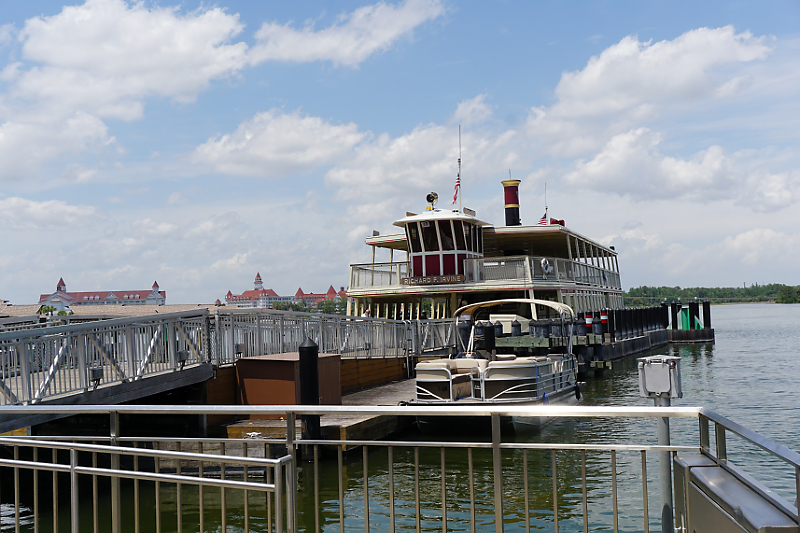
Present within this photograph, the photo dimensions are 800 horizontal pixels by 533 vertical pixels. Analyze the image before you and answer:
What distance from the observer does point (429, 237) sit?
31781 millimetres

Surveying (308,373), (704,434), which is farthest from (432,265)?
(704,434)

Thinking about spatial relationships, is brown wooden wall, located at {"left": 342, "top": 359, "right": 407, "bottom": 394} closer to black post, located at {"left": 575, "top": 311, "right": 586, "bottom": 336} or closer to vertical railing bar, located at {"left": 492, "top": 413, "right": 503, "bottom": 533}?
black post, located at {"left": 575, "top": 311, "right": 586, "bottom": 336}

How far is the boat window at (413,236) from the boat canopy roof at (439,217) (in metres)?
0.30

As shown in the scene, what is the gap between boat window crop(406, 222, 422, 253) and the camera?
3197cm

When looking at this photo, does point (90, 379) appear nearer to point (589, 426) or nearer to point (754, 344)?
point (589, 426)

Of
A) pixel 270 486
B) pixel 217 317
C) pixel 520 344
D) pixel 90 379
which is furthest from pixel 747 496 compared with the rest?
pixel 520 344

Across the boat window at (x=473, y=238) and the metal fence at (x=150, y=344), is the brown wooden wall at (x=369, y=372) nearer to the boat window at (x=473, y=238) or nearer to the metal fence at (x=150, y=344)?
the metal fence at (x=150, y=344)

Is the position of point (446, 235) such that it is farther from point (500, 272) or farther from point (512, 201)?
point (512, 201)

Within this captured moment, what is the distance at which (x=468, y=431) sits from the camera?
15.3m

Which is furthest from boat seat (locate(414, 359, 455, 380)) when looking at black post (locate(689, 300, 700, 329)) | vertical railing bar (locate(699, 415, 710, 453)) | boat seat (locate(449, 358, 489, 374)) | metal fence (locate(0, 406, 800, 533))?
black post (locate(689, 300, 700, 329))

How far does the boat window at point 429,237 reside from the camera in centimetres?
3147

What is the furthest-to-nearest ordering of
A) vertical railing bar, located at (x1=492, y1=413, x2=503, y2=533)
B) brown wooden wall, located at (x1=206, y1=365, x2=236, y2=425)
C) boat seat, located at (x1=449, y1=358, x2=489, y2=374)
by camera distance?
boat seat, located at (x1=449, y1=358, x2=489, y2=374), brown wooden wall, located at (x1=206, y1=365, x2=236, y2=425), vertical railing bar, located at (x1=492, y1=413, x2=503, y2=533)

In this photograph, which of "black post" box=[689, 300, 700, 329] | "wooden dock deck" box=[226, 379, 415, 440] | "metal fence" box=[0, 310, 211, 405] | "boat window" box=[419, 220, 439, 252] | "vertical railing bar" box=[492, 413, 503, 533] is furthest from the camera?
"black post" box=[689, 300, 700, 329]

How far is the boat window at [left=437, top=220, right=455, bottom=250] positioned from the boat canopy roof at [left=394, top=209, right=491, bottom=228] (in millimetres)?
516
